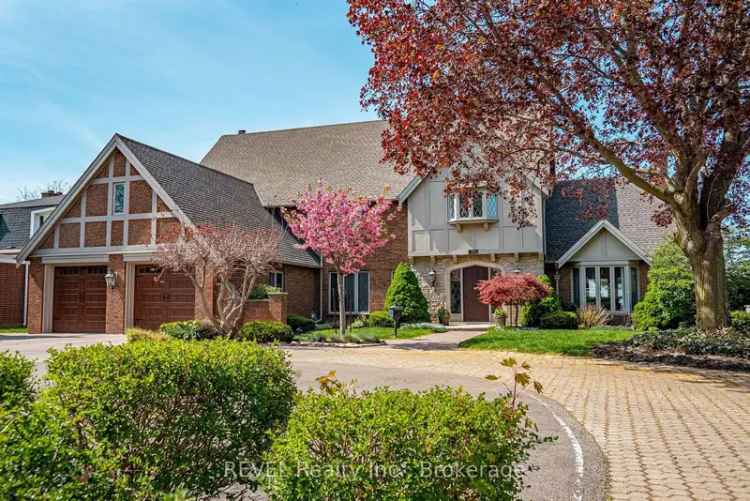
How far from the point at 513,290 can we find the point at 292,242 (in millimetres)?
10213

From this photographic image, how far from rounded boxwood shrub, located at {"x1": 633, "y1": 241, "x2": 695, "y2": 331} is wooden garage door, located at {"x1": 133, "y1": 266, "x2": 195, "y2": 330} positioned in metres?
15.7

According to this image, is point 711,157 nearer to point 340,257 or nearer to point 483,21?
point 483,21

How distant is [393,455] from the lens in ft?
8.82

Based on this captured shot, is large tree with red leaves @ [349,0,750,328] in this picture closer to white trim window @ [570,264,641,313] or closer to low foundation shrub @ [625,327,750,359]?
low foundation shrub @ [625,327,750,359]

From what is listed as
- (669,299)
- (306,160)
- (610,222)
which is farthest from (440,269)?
(306,160)

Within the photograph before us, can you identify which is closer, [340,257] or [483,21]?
[483,21]

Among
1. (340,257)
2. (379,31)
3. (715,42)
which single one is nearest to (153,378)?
(379,31)

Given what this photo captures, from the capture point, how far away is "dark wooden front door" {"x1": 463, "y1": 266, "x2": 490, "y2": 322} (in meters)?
24.9

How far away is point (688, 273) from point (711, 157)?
574 cm

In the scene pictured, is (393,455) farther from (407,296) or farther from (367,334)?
(407,296)

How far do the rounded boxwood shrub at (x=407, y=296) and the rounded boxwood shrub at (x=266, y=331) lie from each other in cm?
639

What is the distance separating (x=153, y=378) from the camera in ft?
11.6

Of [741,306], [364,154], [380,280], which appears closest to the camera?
[741,306]

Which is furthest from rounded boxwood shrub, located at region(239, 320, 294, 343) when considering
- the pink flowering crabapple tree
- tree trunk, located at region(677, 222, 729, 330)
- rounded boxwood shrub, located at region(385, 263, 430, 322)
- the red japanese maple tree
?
tree trunk, located at region(677, 222, 729, 330)
